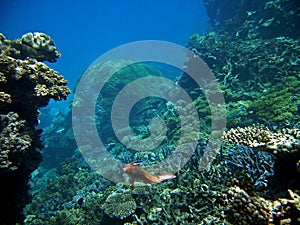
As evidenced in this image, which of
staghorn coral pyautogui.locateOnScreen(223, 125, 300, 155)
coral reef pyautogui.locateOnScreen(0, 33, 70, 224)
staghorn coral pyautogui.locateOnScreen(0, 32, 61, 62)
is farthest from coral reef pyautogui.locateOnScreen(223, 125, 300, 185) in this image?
staghorn coral pyautogui.locateOnScreen(0, 32, 61, 62)

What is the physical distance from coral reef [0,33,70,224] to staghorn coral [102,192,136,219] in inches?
72.0

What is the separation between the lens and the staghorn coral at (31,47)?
4.81 metres

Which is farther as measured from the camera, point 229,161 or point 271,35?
point 271,35

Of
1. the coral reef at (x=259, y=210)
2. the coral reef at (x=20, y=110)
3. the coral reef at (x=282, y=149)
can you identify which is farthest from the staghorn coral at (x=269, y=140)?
the coral reef at (x=20, y=110)

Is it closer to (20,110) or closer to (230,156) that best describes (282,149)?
(230,156)

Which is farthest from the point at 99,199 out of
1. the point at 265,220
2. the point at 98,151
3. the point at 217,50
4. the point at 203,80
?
the point at 217,50

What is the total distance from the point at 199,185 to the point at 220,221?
1.09 metres

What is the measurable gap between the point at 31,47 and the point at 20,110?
1.54 m

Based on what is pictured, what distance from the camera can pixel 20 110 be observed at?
4641 mm

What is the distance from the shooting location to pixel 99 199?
19.2 feet

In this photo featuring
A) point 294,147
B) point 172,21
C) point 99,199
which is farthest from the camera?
point 172,21

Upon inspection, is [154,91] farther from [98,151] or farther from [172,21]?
[172,21]

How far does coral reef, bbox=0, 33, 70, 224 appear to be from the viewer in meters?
4.08

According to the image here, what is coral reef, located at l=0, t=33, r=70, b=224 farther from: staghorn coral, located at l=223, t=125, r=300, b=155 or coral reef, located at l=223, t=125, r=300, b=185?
coral reef, located at l=223, t=125, r=300, b=185
